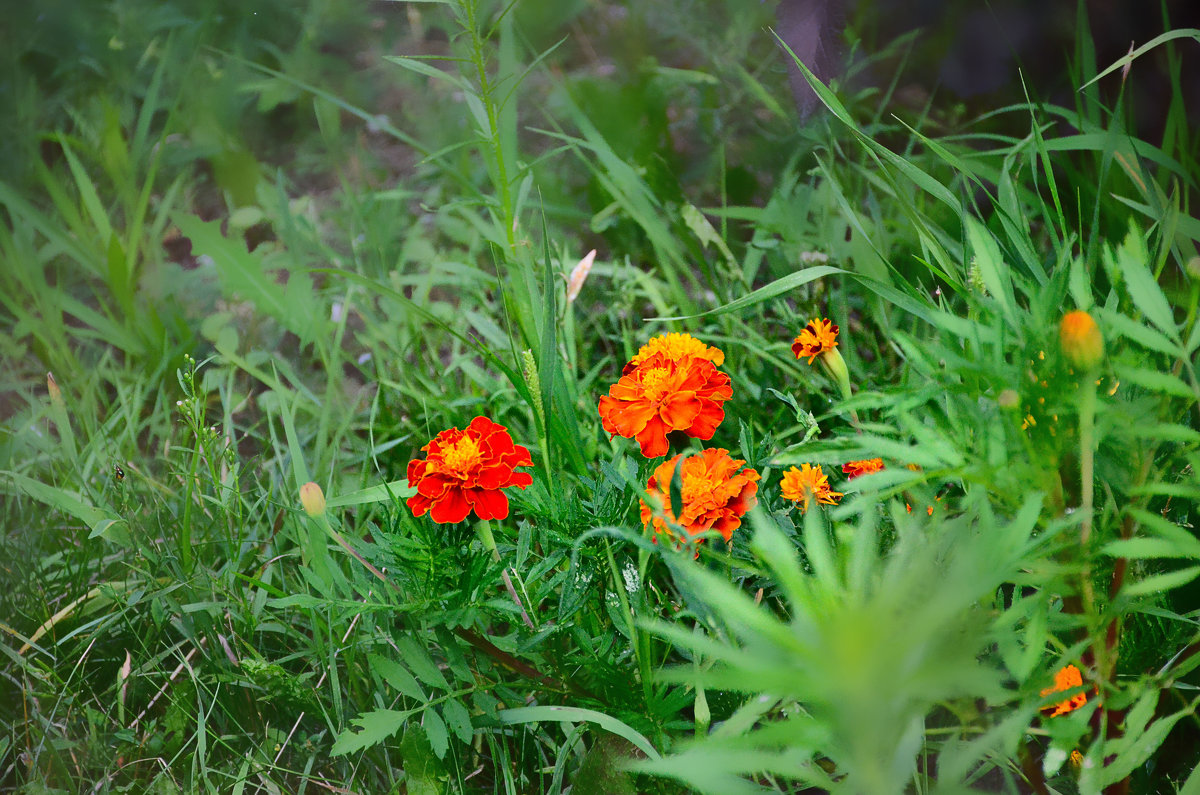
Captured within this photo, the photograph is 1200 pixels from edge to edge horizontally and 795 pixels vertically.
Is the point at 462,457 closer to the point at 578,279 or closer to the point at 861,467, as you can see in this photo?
the point at 861,467

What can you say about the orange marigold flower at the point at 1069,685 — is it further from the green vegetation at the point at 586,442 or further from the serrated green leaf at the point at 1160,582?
the serrated green leaf at the point at 1160,582

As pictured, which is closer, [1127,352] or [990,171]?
[1127,352]

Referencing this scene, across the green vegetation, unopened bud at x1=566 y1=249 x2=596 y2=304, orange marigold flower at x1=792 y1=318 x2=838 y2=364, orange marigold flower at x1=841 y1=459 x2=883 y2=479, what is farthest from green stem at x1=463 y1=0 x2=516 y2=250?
orange marigold flower at x1=841 y1=459 x2=883 y2=479

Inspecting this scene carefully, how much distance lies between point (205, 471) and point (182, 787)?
56 cm

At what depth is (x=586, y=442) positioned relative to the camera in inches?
54.6

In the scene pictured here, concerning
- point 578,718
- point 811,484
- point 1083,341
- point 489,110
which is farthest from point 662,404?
point 489,110

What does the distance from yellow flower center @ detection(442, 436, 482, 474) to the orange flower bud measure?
534 mm

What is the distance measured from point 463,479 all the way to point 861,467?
1.59 feet

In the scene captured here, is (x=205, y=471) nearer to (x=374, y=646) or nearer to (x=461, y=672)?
(x=374, y=646)

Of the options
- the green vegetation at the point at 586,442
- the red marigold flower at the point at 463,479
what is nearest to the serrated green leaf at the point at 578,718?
the green vegetation at the point at 586,442

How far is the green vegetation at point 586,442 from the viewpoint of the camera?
68 cm

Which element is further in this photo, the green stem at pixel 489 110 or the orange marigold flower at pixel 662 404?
the green stem at pixel 489 110

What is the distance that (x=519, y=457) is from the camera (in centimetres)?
96

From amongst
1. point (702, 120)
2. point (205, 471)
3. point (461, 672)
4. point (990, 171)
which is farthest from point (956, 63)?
point (205, 471)
